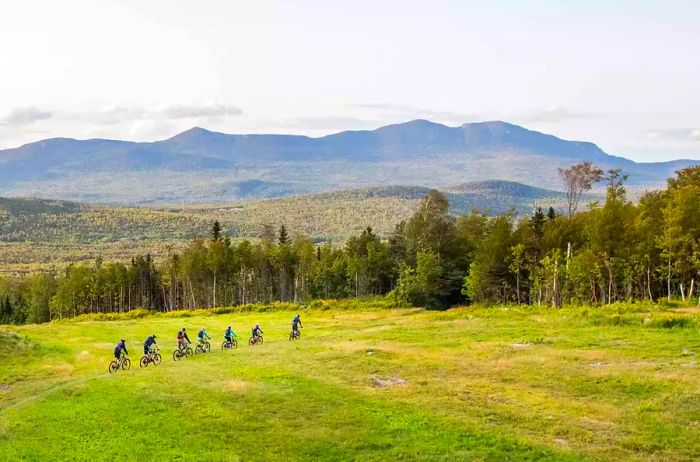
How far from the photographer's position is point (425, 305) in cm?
8656

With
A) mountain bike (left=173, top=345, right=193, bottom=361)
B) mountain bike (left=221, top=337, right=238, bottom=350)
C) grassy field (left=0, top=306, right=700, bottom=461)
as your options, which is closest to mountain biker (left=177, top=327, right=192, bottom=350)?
mountain bike (left=173, top=345, right=193, bottom=361)

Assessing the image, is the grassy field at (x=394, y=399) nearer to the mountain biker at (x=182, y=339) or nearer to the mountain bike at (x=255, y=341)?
the mountain biker at (x=182, y=339)

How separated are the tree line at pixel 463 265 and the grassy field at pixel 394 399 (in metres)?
26.0

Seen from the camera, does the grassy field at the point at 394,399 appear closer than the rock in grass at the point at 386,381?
Yes

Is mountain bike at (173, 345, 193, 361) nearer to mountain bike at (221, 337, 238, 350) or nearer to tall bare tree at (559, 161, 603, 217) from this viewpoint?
mountain bike at (221, 337, 238, 350)

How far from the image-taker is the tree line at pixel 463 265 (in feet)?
223

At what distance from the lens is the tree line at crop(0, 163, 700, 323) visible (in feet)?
223

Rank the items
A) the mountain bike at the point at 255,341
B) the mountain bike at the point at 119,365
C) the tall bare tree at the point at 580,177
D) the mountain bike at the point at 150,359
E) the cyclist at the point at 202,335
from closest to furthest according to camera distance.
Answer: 1. the mountain bike at the point at 119,365
2. the mountain bike at the point at 150,359
3. the cyclist at the point at 202,335
4. the mountain bike at the point at 255,341
5. the tall bare tree at the point at 580,177

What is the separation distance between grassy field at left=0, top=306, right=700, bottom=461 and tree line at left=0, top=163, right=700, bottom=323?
1024 inches

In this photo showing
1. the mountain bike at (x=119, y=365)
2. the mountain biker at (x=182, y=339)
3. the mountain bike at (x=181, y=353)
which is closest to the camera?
the mountain bike at (x=119, y=365)

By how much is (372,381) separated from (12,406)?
17.8 m

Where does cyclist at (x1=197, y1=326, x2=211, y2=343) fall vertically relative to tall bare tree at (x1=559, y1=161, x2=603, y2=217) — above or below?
below

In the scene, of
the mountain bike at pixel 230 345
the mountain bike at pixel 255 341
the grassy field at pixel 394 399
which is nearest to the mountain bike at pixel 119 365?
the grassy field at pixel 394 399

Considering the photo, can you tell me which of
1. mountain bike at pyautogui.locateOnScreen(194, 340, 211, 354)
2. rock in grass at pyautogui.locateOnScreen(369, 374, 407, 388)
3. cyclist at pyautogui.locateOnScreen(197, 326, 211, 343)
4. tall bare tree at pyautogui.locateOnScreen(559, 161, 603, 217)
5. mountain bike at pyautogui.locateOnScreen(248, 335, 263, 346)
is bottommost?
mountain bike at pyautogui.locateOnScreen(248, 335, 263, 346)
